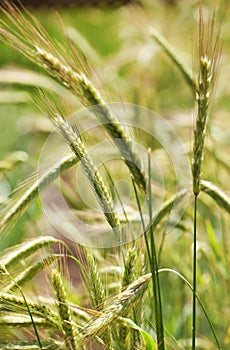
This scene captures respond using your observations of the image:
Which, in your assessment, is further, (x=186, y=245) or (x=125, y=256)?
(x=186, y=245)

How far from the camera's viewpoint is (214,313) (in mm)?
1689

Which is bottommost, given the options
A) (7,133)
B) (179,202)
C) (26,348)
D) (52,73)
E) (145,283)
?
(26,348)

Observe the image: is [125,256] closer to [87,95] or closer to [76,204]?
[87,95]

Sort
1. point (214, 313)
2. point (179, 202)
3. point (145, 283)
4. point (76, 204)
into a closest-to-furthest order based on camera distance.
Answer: point (145, 283)
point (179, 202)
point (214, 313)
point (76, 204)

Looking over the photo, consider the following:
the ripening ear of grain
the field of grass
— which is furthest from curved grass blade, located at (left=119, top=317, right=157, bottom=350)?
the ripening ear of grain

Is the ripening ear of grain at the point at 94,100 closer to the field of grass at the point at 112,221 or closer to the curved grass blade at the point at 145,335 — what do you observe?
the field of grass at the point at 112,221

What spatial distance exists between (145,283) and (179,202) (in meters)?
0.35

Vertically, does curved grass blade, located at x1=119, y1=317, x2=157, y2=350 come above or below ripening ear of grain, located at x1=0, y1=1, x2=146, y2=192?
below

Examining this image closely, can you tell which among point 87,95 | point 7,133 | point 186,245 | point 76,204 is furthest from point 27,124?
point 87,95

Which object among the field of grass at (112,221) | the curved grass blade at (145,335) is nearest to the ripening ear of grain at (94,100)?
the field of grass at (112,221)

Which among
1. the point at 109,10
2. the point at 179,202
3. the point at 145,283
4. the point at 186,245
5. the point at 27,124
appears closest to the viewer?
the point at 145,283

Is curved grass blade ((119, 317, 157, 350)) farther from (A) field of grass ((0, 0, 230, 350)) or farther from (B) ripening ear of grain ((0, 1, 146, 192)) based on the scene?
Result: (B) ripening ear of grain ((0, 1, 146, 192))

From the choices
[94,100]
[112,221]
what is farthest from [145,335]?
[94,100]

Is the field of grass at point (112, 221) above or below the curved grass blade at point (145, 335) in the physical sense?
above
